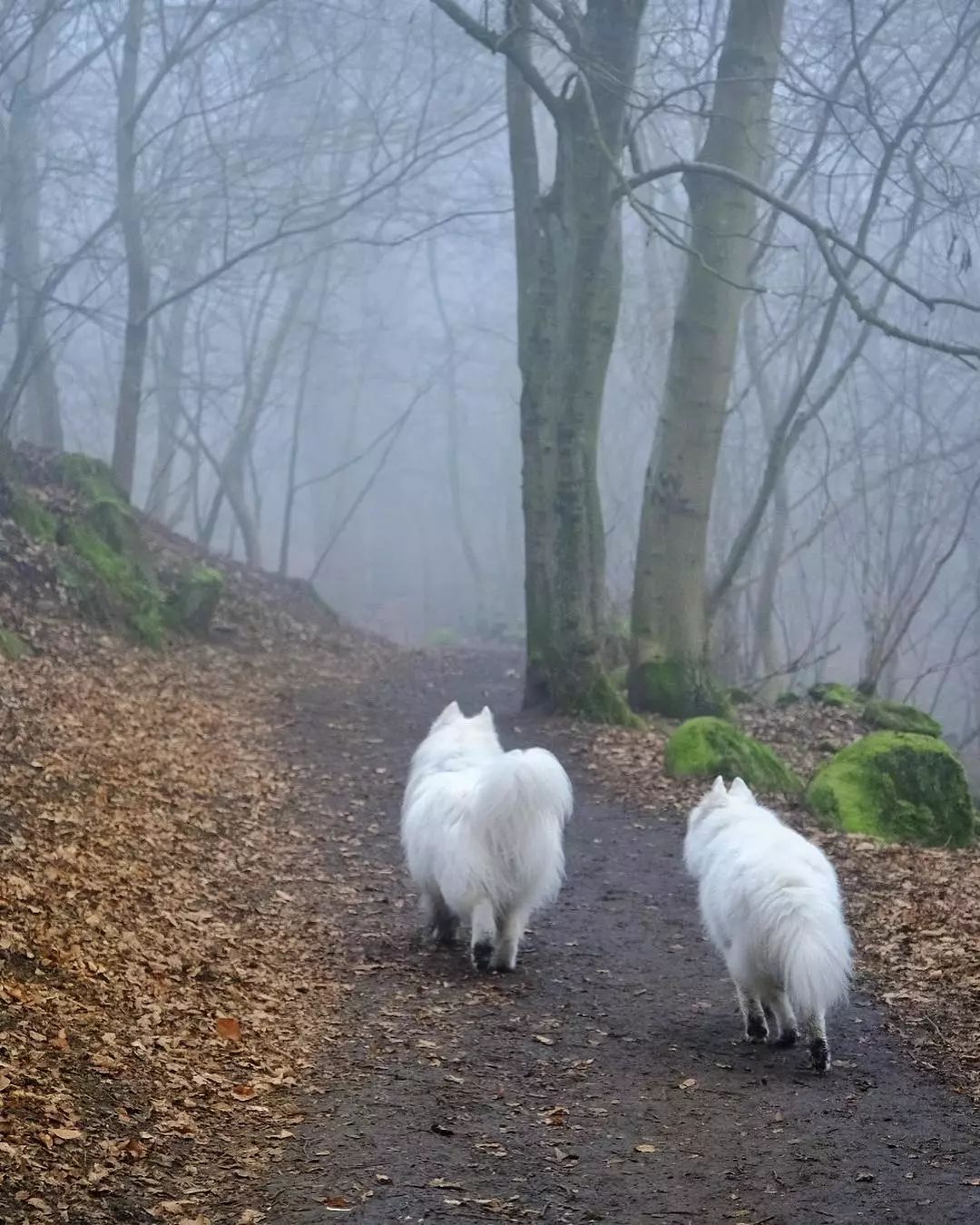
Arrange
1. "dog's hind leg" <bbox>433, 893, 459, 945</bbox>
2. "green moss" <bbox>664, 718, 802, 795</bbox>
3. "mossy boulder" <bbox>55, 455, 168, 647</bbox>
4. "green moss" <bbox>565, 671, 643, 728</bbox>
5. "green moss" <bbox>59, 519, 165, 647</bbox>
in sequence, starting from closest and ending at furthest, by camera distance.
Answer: "dog's hind leg" <bbox>433, 893, 459, 945</bbox> → "green moss" <bbox>664, 718, 802, 795</bbox> → "green moss" <bbox>565, 671, 643, 728</bbox> → "green moss" <bbox>59, 519, 165, 647</bbox> → "mossy boulder" <bbox>55, 455, 168, 647</bbox>

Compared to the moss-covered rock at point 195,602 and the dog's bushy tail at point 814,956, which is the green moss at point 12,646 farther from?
the dog's bushy tail at point 814,956

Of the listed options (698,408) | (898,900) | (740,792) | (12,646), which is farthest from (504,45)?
(898,900)

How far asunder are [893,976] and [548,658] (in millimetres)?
8140

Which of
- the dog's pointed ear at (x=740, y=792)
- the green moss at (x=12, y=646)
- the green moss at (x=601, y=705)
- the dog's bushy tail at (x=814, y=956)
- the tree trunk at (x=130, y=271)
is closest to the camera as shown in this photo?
the dog's bushy tail at (x=814, y=956)

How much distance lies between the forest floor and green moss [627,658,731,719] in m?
3.67

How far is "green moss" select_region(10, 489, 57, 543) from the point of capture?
16703mm

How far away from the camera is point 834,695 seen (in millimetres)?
17062

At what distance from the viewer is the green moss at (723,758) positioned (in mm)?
12344

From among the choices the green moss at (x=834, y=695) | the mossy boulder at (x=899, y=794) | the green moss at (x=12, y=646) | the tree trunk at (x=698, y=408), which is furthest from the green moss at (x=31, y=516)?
the mossy boulder at (x=899, y=794)

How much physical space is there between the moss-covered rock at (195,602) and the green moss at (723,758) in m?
8.06

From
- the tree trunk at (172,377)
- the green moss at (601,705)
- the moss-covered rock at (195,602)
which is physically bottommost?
the green moss at (601,705)

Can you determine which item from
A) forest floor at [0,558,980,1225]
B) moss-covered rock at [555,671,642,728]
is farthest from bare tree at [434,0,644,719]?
forest floor at [0,558,980,1225]

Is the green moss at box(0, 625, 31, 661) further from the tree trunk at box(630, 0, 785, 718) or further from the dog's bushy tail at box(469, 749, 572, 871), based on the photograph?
the dog's bushy tail at box(469, 749, 572, 871)

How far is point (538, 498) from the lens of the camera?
16.1 m
